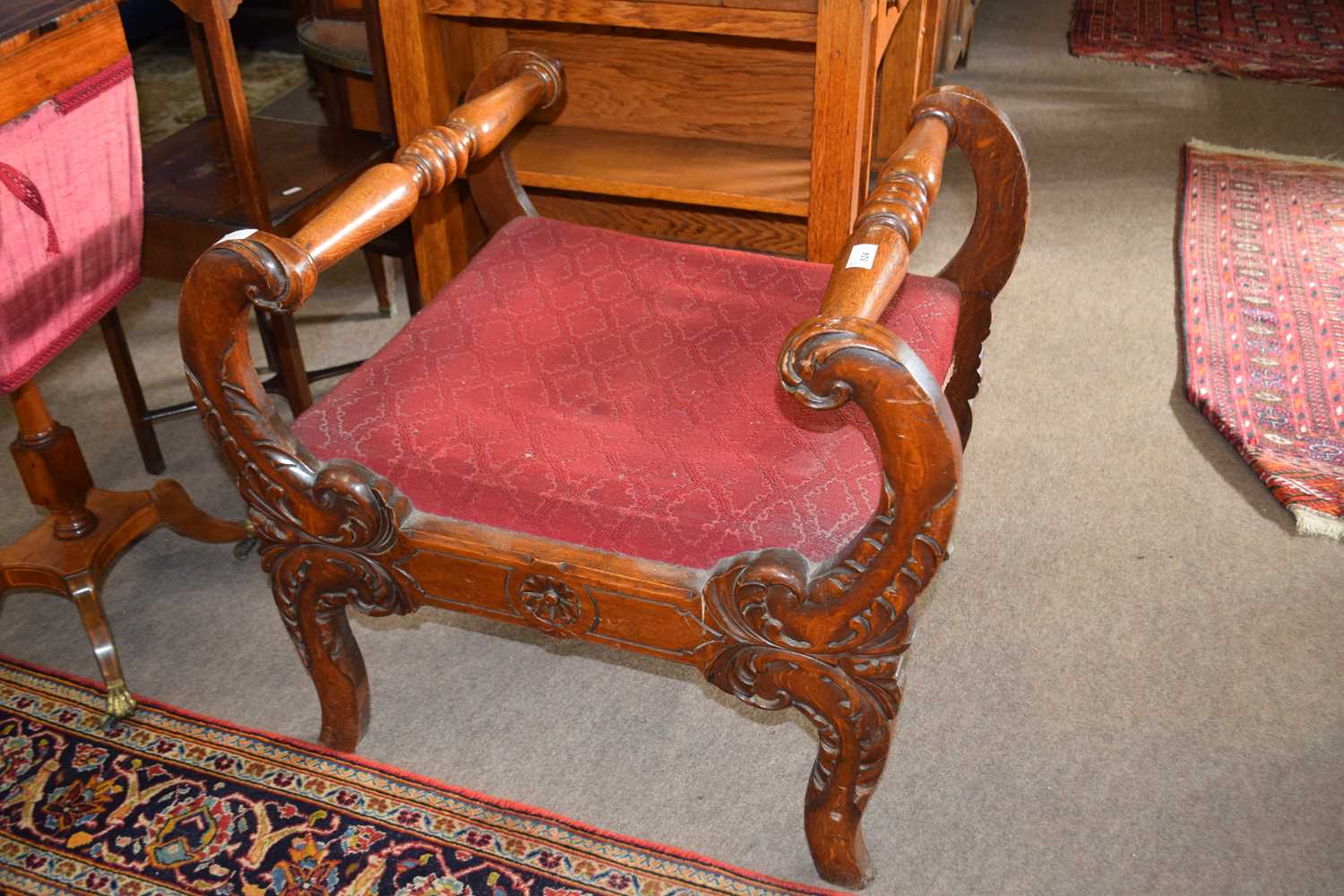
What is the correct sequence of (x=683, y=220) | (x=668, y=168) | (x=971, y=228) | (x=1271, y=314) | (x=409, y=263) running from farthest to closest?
(x=1271, y=314) < (x=683, y=220) < (x=409, y=263) < (x=668, y=168) < (x=971, y=228)

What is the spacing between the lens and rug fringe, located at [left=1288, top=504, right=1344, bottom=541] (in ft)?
7.24

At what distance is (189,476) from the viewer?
7.91ft

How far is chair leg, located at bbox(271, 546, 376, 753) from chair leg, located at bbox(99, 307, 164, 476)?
2.65 feet

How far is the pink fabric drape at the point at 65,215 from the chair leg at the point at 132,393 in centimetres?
31

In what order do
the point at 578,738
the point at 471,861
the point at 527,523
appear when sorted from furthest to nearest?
the point at 578,738, the point at 471,861, the point at 527,523

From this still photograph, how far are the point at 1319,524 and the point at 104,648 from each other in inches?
81.3

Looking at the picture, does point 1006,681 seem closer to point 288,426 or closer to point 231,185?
point 288,426

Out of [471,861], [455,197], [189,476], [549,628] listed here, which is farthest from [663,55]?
[471,861]

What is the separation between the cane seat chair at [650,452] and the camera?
131 centimetres

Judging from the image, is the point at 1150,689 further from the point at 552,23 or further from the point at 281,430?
the point at 552,23

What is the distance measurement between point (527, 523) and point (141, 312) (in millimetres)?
1868

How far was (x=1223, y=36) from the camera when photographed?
454cm

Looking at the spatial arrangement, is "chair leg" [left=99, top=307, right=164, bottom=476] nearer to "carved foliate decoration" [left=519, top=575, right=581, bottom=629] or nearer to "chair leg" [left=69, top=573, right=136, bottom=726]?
"chair leg" [left=69, top=573, right=136, bottom=726]

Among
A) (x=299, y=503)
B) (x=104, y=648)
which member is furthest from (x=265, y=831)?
(x=299, y=503)
